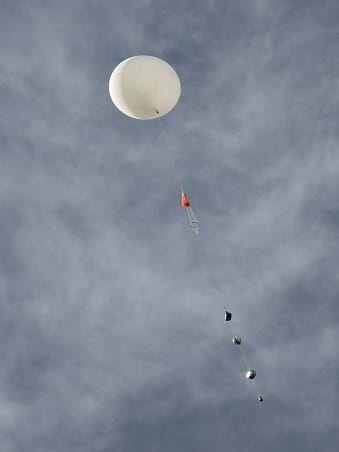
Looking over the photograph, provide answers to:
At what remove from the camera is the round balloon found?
31406mm

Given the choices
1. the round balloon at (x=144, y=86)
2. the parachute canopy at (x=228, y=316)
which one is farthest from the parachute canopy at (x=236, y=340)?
the round balloon at (x=144, y=86)

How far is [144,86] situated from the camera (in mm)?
31375

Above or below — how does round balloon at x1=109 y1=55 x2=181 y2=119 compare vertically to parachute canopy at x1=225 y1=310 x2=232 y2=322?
above

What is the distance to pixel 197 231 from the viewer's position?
31.5 m

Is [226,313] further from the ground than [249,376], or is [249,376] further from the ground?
[226,313]

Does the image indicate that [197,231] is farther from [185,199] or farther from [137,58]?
[137,58]

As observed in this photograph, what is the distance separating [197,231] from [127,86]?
7393mm

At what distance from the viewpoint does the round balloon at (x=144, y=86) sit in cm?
3141

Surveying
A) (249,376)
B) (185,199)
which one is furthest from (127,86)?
(249,376)

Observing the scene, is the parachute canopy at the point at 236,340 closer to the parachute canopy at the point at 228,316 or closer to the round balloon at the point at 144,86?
the parachute canopy at the point at 228,316

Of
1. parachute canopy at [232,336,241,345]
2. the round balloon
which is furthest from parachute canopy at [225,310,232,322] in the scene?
the round balloon

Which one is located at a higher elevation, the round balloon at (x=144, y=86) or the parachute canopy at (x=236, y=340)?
the round balloon at (x=144, y=86)

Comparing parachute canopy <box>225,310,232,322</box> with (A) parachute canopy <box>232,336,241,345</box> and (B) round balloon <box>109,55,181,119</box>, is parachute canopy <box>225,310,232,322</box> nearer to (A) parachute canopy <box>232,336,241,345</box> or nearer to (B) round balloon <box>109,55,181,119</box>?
(A) parachute canopy <box>232,336,241,345</box>

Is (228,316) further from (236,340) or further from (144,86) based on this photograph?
(144,86)
